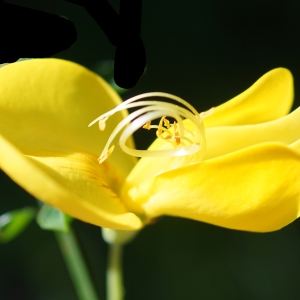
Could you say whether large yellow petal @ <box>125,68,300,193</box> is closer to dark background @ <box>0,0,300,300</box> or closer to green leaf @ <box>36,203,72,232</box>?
green leaf @ <box>36,203,72,232</box>

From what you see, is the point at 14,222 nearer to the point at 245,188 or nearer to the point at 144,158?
the point at 144,158

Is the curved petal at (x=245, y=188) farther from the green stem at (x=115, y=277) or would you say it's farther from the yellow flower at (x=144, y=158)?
the green stem at (x=115, y=277)

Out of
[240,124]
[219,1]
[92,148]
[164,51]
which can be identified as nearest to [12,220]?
[92,148]

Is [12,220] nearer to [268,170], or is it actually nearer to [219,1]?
[268,170]

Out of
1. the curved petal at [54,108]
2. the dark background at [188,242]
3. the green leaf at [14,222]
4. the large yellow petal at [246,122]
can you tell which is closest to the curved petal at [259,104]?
the large yellow petal at [246,122]

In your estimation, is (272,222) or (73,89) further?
(73,89)

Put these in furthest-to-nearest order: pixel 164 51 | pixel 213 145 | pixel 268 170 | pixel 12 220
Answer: pixel 164 51 < pixel 12 220 < pixel 213 145 < pixel 268 170
